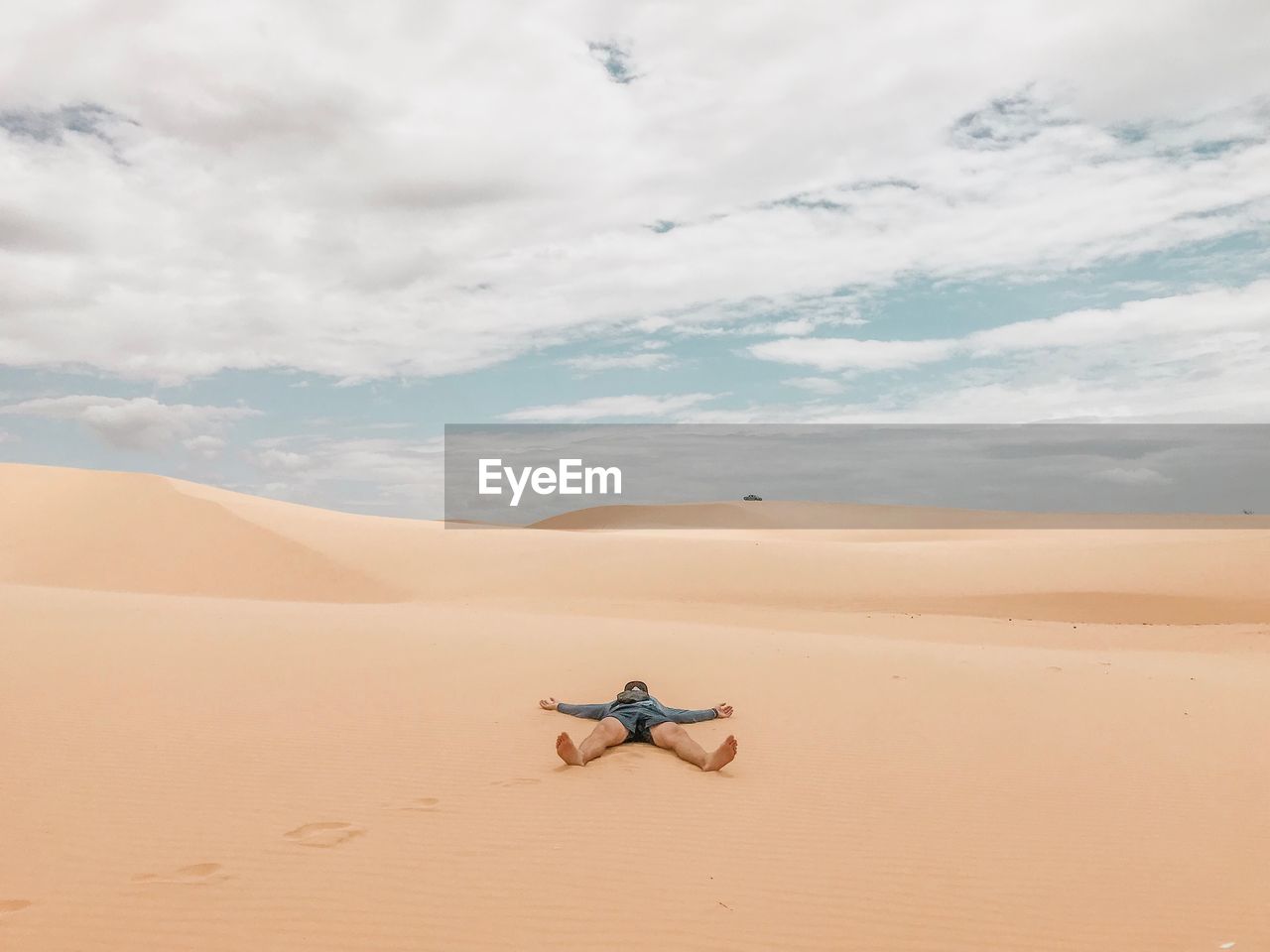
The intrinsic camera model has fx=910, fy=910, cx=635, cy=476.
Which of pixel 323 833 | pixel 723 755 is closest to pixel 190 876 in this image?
pixel 323 833

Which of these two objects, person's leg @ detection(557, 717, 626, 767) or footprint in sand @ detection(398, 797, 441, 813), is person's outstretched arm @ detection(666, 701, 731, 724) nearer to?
person's leg @ detection(557, 717, 626, 767)

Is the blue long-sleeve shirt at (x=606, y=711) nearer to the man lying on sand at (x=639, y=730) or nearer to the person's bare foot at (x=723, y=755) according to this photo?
the man lying on sand at (x=639, y=730)

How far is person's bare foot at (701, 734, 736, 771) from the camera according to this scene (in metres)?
6.44

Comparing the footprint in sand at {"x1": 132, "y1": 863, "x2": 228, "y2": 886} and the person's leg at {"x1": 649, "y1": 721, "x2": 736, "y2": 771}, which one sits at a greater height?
the person's leg at {"x1": 649, "y1": 721, "x2": 736, "y2": 771}

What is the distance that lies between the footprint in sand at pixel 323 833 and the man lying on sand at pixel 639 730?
1.58 meters

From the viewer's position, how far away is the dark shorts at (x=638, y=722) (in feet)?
23.9

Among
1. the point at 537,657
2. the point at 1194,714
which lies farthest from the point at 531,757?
the point at 1194,714

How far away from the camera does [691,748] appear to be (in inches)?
269

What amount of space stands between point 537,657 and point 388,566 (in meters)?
16.4

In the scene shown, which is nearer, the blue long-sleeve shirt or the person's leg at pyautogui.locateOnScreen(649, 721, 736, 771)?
the person's leg at pyautogui.locateOnScreen(649, 721, 736, 771)

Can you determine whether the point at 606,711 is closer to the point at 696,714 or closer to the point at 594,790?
the point at 696,714

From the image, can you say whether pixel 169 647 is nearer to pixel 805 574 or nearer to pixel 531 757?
pixel 531 757

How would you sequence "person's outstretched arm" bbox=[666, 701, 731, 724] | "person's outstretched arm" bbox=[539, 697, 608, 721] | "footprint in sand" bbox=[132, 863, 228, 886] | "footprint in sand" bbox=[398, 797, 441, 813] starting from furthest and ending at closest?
1. "person's outstretched arm" bbox=[539, 697, 608, 721]
2. "person's outstretched arm" bbox=[666, 701, 731, 724]
3. "footprint in sand" bbox=[398, 797, 441, 813]
4. "footprint in sand" bbox=[132, 863, 228, 886]

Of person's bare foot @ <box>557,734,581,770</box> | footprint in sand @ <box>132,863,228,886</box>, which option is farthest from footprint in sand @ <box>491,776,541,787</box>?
footprint in sand @ <box>132,863,228,886</box>
